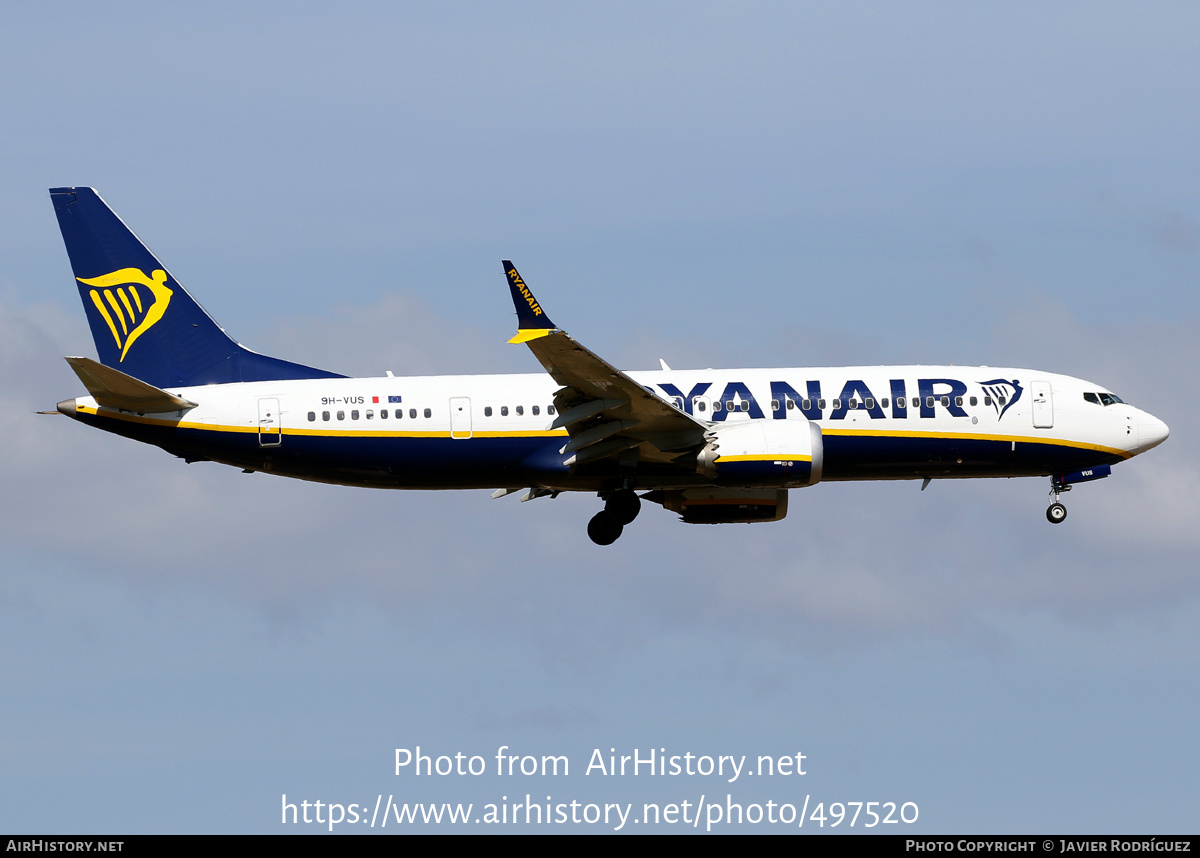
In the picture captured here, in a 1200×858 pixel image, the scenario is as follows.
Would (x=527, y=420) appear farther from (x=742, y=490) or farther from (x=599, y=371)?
(x=742, y=490)

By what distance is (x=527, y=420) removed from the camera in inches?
1965

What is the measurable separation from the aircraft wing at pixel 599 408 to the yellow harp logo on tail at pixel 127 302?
13877 mm

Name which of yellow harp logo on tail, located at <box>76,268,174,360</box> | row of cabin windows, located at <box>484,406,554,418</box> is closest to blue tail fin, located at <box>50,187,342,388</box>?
yellow harp logo on tail, located at <box>76,268,174,360</box>

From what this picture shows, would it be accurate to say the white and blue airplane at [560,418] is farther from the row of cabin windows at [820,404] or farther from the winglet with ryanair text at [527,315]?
the winglet with ryanair text at [527,315]

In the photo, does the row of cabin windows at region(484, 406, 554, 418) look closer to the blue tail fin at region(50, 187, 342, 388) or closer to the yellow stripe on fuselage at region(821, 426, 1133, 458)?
the blue tail fin at region(50, 187, 342, 388)

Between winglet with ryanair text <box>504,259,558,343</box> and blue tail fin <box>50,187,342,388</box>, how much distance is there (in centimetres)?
974

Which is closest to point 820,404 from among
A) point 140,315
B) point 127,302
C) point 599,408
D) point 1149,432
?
point 599,408

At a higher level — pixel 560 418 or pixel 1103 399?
pixel 1103 399

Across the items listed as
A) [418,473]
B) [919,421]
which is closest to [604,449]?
[418,473]

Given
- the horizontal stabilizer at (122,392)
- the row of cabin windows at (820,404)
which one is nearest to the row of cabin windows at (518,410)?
the row of cabin windows at (820,404)

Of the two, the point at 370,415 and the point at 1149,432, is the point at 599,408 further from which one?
the point at 1149,432

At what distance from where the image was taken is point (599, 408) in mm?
48188

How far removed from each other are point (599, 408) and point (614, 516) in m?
4.81

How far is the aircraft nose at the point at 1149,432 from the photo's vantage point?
5288 cm
